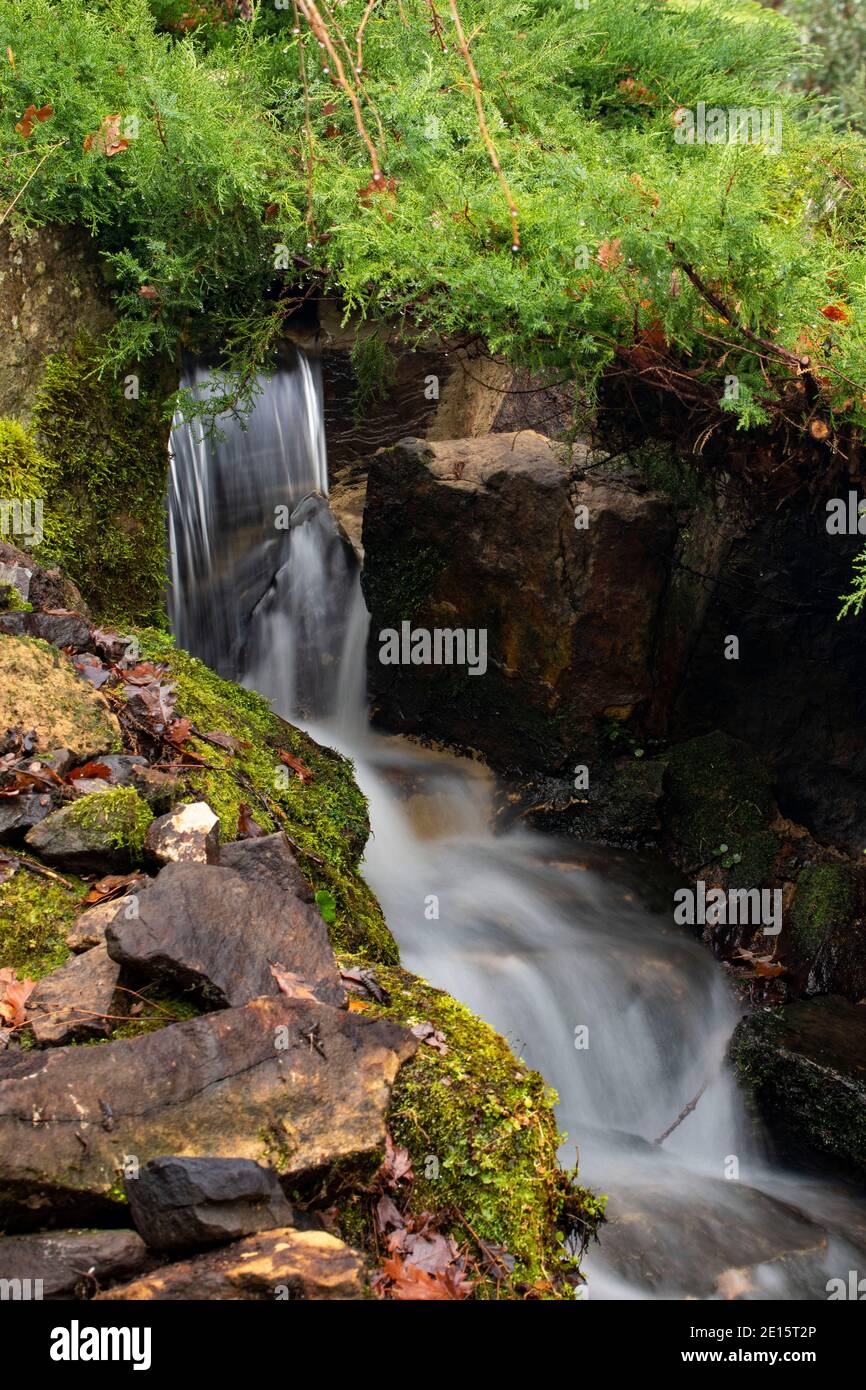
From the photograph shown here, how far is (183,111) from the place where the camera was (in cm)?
517

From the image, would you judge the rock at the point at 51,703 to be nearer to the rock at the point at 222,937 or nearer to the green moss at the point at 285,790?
the green moss at the point at 285,790

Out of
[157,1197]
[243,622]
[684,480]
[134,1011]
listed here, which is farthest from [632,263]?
[243,622]

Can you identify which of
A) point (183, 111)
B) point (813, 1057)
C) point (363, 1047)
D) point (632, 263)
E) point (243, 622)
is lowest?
point (813, 1057)

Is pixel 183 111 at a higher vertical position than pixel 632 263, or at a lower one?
higher

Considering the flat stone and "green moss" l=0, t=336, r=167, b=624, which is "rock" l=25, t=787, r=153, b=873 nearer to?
the flat stone

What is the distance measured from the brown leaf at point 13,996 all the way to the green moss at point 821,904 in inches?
189

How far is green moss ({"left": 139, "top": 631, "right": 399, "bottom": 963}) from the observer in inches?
162

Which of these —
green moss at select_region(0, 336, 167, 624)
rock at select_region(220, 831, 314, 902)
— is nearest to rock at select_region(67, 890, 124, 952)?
rock at select_region(220, 831, 314, 902)

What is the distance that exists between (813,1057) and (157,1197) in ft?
13.5

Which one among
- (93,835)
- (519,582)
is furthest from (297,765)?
(519,582)

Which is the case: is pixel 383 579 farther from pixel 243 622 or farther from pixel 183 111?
pixel 183 111

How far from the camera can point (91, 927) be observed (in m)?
3.20

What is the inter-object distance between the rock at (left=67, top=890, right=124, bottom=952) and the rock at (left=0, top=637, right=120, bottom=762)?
726mm

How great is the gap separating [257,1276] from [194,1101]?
469 mm
